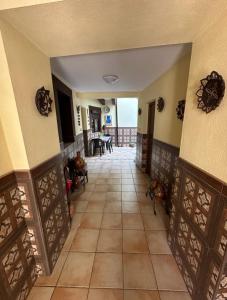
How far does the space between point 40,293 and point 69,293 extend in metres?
0.25

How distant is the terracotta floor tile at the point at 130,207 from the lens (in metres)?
2.25

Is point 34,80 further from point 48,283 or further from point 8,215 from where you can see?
Answer: point 48,283

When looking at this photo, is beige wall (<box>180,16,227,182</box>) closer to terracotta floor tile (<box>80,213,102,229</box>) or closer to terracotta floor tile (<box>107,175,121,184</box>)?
terracotta floor tile (<box>80,213,102,229</box>)

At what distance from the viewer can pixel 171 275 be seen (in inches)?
52.9

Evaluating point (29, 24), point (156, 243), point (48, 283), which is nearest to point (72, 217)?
point (48, 283)

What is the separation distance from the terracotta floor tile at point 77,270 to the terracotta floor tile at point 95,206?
2.44 ft

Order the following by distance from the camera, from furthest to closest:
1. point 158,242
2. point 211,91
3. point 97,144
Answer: point 97,144, point 158,242, point 211,91

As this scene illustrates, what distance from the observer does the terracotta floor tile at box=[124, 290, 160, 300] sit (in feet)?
3.90

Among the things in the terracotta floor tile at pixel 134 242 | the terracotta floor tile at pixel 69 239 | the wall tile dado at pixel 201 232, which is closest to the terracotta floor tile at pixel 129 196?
the terracotta floor tile at pixel 134 242

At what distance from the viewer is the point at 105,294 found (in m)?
1.21

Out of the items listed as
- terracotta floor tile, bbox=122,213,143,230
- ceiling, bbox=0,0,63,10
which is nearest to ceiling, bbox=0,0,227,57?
ceiling, bbox=0,0,63,10

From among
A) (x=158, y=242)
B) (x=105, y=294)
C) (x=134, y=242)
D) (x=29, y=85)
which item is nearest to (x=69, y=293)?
(x=105, y=294)

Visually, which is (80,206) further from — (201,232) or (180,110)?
(180,110)

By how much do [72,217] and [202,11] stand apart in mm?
2544
